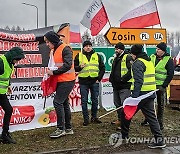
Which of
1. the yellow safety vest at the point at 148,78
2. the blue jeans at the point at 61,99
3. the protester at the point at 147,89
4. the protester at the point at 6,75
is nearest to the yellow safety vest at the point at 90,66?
the blue jeans at the point at 61,99

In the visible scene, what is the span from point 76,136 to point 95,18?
13.9 ft

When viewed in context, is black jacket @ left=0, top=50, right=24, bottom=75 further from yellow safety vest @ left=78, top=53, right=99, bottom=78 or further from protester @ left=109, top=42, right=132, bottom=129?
protester @ left=109, top=42, right=132, bottom=129

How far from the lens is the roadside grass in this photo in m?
6.44

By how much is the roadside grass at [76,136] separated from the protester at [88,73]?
0.50 m

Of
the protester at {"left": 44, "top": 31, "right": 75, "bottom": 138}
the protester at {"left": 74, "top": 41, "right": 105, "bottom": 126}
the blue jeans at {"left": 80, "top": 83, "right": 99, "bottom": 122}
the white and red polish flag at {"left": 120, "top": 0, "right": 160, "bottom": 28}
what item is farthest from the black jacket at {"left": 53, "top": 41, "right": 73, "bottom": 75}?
the white and red polish flag at {"left": 120, "top": 0, "right": 160, "bottom": 28}

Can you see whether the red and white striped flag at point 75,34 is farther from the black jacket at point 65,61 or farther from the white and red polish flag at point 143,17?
the black jacket at point 65,61

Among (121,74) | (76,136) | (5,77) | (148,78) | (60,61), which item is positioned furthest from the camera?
(121,74)

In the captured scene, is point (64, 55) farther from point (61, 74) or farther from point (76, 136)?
point (76, 136)

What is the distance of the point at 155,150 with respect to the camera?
6512 millimetres

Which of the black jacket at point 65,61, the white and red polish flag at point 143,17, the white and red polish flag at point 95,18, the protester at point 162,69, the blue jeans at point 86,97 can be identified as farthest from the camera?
the white and red polish flag at point 143,17

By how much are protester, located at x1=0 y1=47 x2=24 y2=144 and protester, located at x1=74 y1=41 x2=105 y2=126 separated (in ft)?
6.92

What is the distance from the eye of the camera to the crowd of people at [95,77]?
6461mm

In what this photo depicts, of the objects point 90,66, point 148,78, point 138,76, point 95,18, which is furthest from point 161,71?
point 95,18

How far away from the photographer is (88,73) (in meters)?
8.32
